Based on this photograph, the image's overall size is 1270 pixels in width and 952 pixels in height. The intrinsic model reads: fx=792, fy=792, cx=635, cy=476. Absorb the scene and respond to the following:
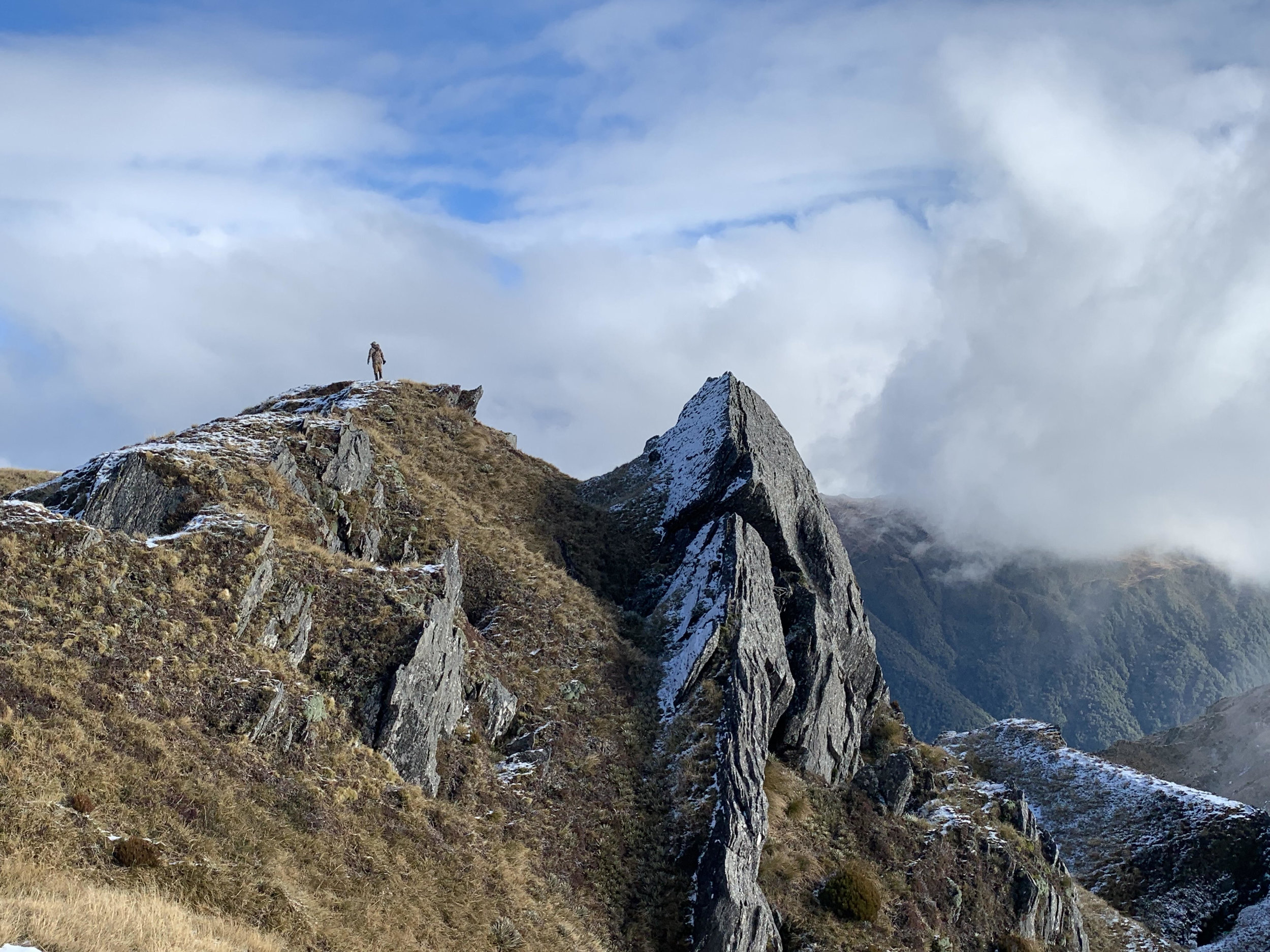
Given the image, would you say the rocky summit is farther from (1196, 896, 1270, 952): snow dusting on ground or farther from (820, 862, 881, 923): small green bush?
(1196, 896, 1270, 952): snow dusting on ground

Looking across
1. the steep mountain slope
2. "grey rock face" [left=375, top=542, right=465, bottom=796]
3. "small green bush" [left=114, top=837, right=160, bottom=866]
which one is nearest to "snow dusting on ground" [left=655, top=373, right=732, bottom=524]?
"grey rock face" [left=375, top=542, right=465, bottom=796]

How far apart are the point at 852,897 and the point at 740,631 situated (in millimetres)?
→ 13295

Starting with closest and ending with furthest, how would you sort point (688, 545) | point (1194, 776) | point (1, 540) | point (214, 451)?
1. point (1, 540)
2. point (214, 451)
3. point (688, 545)
4. point (1194, 776)

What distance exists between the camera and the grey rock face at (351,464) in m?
42.5

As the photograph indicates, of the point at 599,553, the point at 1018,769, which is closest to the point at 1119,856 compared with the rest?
the point at 1018,769

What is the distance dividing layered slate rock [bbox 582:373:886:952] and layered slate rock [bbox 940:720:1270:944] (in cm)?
2851

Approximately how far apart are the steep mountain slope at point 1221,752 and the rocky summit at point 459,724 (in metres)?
61.8

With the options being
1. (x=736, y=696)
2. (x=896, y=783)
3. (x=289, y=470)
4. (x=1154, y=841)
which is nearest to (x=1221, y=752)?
(x=1154, y=841)

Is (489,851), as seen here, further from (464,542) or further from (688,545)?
(688,545)

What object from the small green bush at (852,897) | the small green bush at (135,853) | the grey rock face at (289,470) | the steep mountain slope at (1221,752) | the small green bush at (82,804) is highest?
the steep mountain slope at (1221,752)

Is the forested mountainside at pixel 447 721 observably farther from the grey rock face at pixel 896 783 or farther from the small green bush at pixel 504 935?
the grey rock face at pixel 896 783

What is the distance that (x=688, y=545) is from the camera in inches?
2082

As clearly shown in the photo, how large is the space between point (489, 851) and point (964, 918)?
987 inches

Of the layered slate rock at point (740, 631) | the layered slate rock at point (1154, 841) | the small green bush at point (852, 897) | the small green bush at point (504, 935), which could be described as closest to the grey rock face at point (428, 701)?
the small green bush at point (504, 935)
